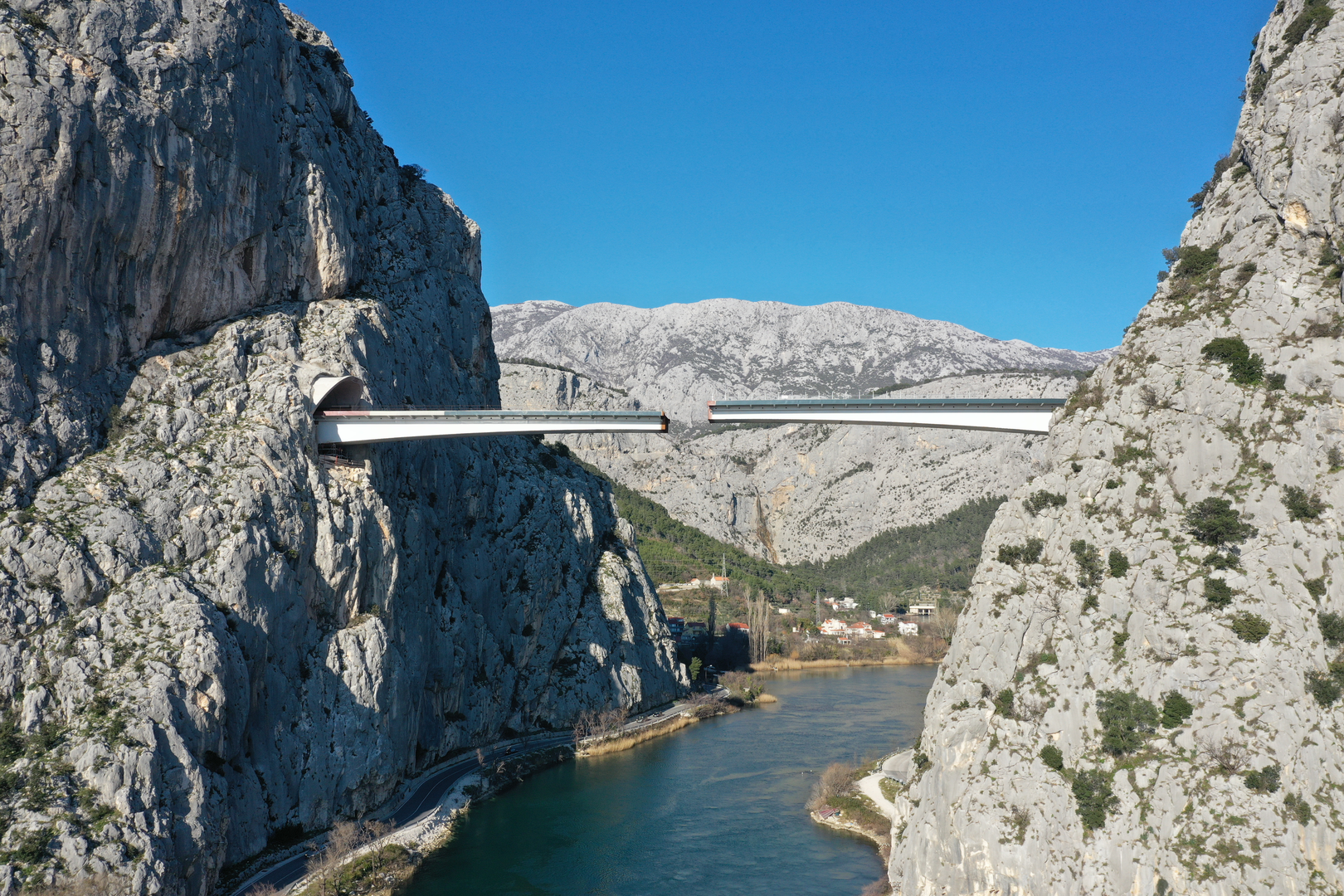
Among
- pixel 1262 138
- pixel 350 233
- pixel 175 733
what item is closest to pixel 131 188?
pixel 350 233

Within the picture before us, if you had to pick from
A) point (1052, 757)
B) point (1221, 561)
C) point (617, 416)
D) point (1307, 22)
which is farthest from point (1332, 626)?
point (617, 416)

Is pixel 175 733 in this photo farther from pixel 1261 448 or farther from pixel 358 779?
pixel 1261 448

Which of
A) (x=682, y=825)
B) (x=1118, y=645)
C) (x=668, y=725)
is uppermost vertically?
(x=1118, y=645)

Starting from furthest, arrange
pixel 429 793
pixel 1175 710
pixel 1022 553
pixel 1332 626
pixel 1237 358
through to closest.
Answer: pixel 429 793 → pixel 1022 553 → pixel 1237 358 → pixel 1175 710 → pixel 1332 626

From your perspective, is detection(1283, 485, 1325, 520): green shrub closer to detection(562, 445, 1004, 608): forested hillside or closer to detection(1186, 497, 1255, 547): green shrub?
detection(1186, 497, 1255, 547): green shrub

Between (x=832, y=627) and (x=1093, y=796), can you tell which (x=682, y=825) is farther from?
(x=832, y=627)

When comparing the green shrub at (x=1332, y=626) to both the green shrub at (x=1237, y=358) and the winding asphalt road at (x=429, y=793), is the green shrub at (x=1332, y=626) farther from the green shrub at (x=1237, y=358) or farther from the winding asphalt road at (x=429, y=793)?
the winding asphalt road at (x=429, y=793)

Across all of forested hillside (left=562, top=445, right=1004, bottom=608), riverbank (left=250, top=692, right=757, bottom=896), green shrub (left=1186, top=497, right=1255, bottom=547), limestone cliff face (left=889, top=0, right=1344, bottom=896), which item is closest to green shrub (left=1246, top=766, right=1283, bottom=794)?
limestone cliff face (left=889, top=0, right=1344, bottom=896)
